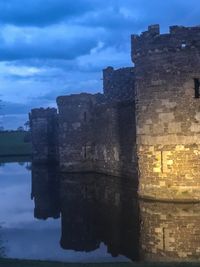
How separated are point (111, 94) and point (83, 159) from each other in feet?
16.3

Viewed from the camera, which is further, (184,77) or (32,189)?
(32,189)

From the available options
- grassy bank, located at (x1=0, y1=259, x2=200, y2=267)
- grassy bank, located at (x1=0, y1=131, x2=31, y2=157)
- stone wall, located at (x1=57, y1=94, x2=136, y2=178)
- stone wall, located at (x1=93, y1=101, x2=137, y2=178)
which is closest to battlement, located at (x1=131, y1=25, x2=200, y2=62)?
stone wall, located at (x1=93, y1=101, x2=137, y2=178)

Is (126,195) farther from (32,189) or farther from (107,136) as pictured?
(107,136)

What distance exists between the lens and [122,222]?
16.6 meters

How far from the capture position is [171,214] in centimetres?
1644

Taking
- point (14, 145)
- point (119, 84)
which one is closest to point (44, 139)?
point (119, 84)

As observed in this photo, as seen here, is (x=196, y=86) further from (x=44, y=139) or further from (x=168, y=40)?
(x=44, y=139)

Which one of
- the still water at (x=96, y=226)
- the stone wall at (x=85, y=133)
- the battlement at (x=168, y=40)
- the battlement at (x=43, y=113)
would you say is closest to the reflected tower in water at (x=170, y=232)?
the still water at (x=96, y=226)

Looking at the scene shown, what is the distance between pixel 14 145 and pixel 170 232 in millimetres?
43879

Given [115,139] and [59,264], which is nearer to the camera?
[59,264]

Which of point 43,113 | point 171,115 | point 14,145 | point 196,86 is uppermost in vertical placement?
point 43,113

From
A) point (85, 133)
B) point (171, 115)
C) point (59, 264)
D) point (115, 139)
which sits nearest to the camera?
point (59, 264)

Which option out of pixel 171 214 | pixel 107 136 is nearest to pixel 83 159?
pixel 107 136

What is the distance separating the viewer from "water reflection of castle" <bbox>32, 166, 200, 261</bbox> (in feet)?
43.8
